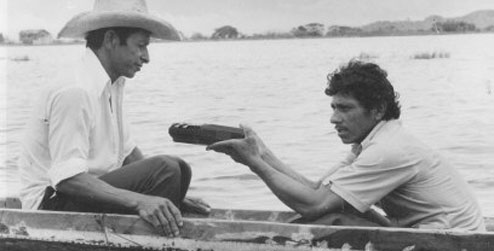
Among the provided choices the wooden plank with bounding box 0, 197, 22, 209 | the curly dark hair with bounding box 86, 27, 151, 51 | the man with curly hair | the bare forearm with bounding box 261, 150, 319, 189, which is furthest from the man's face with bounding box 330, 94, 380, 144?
the wooden plank with bounding box 0, 197, 22, 209

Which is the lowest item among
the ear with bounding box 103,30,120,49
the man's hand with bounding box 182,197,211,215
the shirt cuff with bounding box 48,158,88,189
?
the man's hand with bounding box 182,197,211,215

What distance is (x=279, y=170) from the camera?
4039mm

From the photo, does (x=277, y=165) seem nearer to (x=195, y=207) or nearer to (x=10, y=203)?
(x=195, y=207)

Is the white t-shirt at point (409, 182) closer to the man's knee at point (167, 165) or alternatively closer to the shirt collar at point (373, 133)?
the shirt collar at point (373, 133)

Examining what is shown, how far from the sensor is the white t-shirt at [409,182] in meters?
3.48

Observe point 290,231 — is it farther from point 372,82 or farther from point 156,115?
point 156,115

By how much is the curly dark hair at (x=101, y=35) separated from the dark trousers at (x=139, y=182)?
1.96 feet

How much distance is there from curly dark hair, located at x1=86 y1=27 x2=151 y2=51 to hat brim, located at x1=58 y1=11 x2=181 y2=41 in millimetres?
25

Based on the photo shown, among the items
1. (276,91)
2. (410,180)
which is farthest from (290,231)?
(276,91)

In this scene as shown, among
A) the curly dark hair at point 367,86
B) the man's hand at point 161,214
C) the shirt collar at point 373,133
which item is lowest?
the man's hand at point 161,214

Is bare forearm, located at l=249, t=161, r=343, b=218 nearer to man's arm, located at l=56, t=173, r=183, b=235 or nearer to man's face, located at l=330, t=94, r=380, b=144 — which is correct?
man's face, located at l=330, t=94, r=380, b=144

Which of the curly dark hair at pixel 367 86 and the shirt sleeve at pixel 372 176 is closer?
the shirt sleeve at pixel 372 176

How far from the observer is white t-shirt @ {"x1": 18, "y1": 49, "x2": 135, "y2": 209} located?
364 cm

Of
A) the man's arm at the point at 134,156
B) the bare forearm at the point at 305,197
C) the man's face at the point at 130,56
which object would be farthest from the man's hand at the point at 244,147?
the man's arm at the point at 134,156
